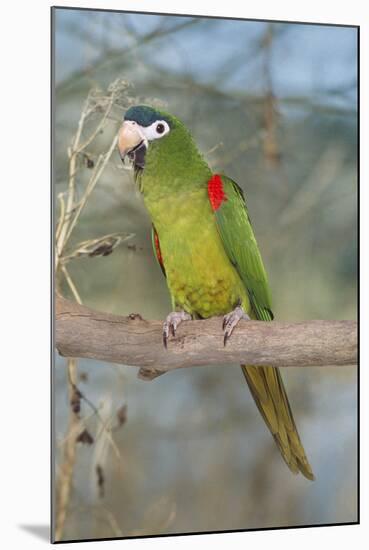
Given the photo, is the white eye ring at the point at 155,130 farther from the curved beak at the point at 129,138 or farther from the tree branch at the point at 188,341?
the tree branch at the point at 188,341

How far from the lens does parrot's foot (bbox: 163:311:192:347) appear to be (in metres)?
3.39

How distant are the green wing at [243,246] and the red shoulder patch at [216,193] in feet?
0.04

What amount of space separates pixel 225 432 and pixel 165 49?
142cm

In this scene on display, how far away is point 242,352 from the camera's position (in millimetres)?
3377

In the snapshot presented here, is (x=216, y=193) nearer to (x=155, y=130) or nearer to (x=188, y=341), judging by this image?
(x=155, y=130)

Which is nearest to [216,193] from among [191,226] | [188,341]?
[191,226]

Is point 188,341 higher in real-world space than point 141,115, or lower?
lower

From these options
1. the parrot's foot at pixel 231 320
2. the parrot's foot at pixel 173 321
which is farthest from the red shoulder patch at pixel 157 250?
the parrot's foot at pixel 231 320

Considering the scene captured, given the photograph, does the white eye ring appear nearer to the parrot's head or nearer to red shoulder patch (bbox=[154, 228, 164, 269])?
the parrot's head

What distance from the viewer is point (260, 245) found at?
3.54 m

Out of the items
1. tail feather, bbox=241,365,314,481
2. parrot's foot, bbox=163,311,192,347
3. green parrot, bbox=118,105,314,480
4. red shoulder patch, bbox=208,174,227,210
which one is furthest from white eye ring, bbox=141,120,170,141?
tail feather, bbox=241,365,314,481

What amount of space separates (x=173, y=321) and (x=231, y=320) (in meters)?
0.21

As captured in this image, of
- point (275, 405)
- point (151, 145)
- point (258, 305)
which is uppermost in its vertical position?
point (151, 145)

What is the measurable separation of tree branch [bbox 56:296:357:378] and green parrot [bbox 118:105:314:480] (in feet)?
0.16
